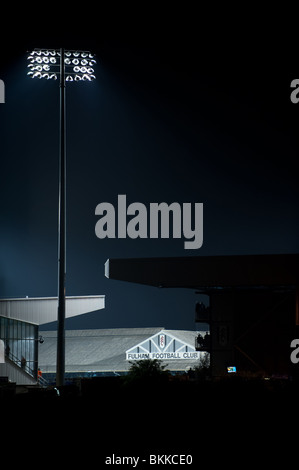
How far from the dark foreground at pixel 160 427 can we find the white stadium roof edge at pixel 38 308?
40.3m

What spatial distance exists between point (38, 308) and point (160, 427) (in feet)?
139

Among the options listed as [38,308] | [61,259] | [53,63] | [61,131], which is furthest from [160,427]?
[38,308]

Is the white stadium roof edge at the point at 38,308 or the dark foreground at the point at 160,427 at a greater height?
the white stadium roof edge at the point at 38,308

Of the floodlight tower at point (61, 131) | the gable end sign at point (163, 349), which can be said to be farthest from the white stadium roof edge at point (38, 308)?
the gable end sign at point (163, 349)

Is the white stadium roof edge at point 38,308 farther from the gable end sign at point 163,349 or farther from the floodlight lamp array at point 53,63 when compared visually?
the gable end sign at point 163,349

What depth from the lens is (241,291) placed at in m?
44.4

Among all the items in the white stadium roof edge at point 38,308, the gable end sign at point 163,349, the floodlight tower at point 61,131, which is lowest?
the gable end sign at point 163,349

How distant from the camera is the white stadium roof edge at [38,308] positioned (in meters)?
52.9

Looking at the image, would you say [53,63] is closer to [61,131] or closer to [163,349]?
[61,131]

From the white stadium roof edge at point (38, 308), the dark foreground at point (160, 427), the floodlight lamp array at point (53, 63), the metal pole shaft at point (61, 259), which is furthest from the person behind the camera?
the white stadium roof edge at point (38, 308)

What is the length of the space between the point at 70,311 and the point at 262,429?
44.6 m

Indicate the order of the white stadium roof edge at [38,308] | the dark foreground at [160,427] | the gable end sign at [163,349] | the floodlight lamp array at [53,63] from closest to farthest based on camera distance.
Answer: the dark foreground at [160,427] → the floodlight lamp array at [53,63] → the white stadium roof edge at [38,308] → the gable end sign at [163,349]
